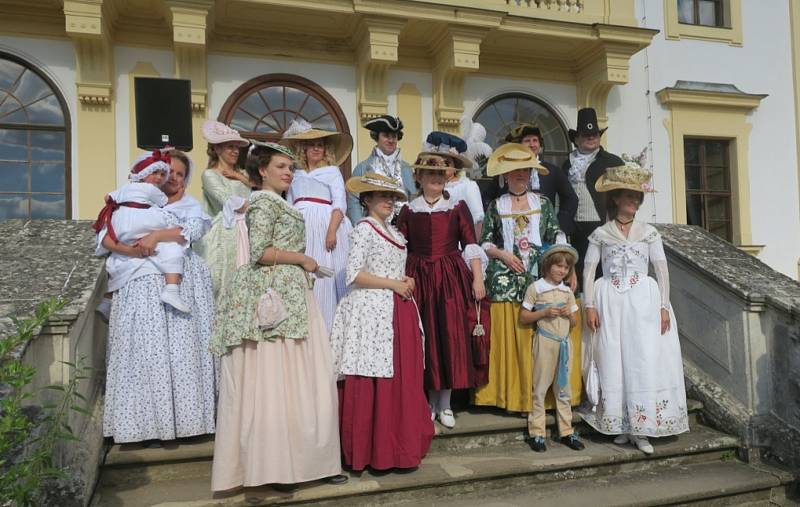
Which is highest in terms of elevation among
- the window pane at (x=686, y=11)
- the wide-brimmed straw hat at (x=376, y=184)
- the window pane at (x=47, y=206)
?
the window pane at (x=686, y=11)

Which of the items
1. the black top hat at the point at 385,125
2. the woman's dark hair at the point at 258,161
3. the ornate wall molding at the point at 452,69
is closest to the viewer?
the woman's dark hair at the point at 258,161

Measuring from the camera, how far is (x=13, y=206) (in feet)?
24.2

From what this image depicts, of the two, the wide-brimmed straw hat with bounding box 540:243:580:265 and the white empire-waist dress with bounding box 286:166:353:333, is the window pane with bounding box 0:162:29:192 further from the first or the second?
the wide-brimmed straw hat with bounding box 540:243:580:265

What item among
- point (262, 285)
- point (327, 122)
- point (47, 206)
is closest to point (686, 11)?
point (327, 122)

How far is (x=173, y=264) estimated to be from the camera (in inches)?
134

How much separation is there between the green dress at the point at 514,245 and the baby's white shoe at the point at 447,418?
2.65 feet

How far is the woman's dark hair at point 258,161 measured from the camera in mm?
3107

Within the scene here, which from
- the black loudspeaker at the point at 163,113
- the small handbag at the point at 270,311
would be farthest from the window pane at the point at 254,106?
the small handbag at the point at 270,311

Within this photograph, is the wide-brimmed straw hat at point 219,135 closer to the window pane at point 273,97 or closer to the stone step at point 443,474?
the stone step at point 443,474

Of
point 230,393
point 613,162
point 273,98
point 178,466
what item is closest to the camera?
point 230,393

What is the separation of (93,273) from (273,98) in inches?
202

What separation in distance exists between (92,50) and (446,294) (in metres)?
5.79

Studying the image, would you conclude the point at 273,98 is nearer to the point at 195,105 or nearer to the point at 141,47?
the point at 195,105

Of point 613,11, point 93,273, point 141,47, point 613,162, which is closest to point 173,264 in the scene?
point 93,273
